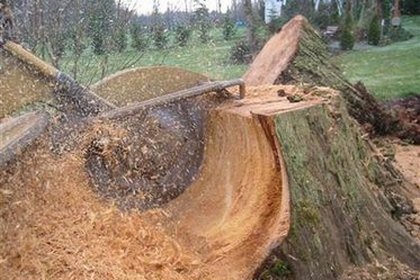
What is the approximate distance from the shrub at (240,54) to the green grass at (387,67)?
2.42 m

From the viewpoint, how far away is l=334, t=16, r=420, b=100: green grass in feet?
34.7

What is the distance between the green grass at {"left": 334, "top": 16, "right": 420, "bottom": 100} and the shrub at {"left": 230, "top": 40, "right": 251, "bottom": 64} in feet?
7.96

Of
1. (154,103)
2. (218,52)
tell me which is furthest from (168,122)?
(218,52)

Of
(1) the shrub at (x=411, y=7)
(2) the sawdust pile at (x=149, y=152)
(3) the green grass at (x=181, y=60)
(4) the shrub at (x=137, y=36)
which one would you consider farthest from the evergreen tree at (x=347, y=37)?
(2) the sawdust pile at (x=149, y=152)

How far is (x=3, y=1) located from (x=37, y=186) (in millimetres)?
972

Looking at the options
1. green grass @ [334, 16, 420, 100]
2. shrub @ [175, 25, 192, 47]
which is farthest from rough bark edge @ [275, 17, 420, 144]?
shrub @ [175, 25, 192, 47]

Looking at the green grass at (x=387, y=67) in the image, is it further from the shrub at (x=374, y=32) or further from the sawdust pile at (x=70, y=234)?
the sawdust pile at (x=70, y=234)

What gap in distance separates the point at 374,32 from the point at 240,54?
4.51 metres

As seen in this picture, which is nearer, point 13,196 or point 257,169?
point 13,196

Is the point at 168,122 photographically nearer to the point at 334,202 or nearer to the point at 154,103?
the point at 154,103

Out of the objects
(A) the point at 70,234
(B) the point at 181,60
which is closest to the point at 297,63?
(A) the point at 70,234

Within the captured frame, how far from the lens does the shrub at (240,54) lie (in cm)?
1753

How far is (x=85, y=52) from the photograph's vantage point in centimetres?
796

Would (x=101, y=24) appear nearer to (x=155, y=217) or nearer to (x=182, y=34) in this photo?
(x=155, y=217)
